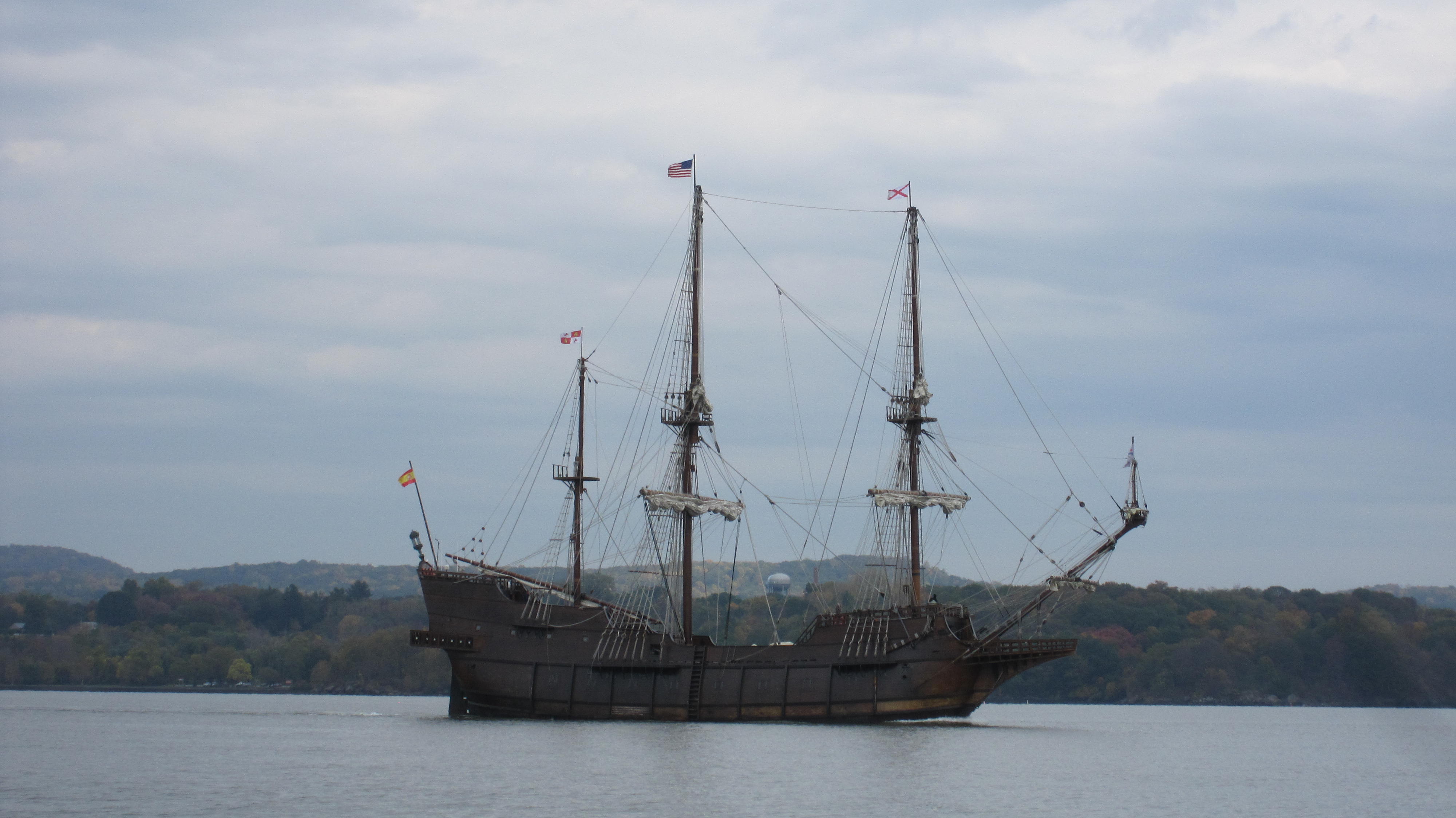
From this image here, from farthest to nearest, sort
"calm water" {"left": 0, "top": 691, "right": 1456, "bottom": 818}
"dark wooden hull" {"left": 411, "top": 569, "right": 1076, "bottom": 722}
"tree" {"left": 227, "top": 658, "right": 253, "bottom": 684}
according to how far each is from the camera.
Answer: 1. "tree" {"left": 227, "top": 658, "right": 253, "bottom": 684}
2. "dark wooden hull" {"left": 411, "top": 569, "right": 1076, "bottom": 722}
3. "calm water" {"left": 0, "top": 691, "right": 1456, "bottom": 818}

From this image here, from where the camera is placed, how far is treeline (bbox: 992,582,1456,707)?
4392 inches

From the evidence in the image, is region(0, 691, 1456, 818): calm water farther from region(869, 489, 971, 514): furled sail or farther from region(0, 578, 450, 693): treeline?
region(0, 578, 450, 693): treeline

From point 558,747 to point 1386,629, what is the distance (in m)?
57.1

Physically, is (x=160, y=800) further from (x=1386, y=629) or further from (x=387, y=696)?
(x=387, y=696)

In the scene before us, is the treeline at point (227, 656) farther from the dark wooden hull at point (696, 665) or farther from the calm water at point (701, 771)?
the dark wooden hull at point (696, 665)

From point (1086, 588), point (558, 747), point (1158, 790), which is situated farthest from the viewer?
point (1086, 588)

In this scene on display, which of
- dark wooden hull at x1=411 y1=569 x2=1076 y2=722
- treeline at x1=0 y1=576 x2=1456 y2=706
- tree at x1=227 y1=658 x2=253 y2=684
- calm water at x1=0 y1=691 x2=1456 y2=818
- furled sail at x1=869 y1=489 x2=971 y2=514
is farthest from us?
tree at x1=227 y1=658 x2=253 y2=684

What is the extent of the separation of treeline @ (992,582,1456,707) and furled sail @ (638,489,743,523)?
50327 mm

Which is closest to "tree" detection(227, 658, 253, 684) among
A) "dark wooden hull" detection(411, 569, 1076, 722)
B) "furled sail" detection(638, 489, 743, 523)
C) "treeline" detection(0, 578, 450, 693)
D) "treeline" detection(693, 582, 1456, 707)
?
"treeline" detection(0, 578, 450, 693)

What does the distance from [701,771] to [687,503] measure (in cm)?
2365

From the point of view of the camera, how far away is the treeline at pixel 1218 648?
112 meters

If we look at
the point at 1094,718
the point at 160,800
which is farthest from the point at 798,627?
the point at 160,800

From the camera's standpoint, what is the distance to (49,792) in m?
45.4

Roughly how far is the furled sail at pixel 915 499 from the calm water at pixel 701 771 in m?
10.0
